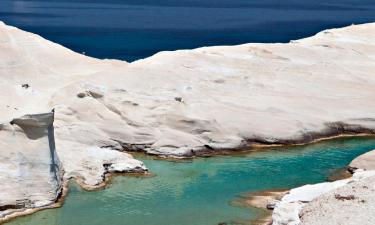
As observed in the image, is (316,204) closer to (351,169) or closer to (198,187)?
(198,187)

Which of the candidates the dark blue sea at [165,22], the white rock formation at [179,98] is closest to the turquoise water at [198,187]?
the white rock formation at [179,98]

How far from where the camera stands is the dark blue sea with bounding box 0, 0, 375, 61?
348 feet

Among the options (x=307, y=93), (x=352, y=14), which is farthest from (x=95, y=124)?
(x=352, y=14)

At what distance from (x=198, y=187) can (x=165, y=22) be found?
9623 cm

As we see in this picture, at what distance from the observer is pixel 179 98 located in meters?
53.2

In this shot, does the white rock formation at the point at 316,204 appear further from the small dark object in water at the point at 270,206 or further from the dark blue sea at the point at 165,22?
the dark blue sea at the point at 165,22

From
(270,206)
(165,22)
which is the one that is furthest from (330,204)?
(165,22)

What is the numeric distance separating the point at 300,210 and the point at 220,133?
15.8 metres

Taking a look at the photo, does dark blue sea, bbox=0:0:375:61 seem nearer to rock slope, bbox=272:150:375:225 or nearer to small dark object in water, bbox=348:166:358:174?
small dark object in water, bbox=348:166:358:174

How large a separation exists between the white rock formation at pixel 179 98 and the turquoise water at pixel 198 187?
1744 mm

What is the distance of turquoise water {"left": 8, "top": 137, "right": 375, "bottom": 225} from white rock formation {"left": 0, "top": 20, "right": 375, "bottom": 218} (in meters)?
1.74

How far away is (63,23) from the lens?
12988 centimetres

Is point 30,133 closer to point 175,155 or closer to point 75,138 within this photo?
point 75,138

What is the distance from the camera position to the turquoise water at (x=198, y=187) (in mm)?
36500
